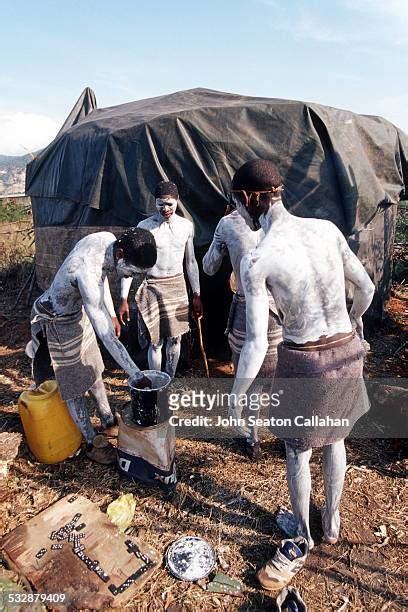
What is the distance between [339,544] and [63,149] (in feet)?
18.4

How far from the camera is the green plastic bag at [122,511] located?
280 cm

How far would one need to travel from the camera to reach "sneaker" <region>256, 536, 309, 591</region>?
2.35 meters

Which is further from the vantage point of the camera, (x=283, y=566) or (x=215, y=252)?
(x=215, y=252)

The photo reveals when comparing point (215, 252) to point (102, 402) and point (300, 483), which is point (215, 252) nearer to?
point (102, 402)

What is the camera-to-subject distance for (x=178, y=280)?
4086 mm

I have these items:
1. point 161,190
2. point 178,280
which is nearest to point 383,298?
point 178,280

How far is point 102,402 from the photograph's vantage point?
3693mm

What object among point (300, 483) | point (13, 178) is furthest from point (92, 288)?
point (13, 178)

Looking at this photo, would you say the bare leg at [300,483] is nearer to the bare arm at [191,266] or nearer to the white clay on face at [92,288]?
the white clay on face at [92,288]

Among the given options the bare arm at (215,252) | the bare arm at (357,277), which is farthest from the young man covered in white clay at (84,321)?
the bare arm at (357,277)

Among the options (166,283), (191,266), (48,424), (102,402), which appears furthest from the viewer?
(191,266)

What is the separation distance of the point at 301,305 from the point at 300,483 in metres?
1.10

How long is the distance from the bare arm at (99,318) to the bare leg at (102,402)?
0.72 metres

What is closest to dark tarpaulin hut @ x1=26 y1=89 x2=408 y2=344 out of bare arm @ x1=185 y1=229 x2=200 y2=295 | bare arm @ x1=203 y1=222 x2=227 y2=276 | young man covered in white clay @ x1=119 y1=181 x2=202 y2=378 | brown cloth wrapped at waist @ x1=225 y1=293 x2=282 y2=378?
bare arm @ x1=185 y1=229 x2=200 y2=295
